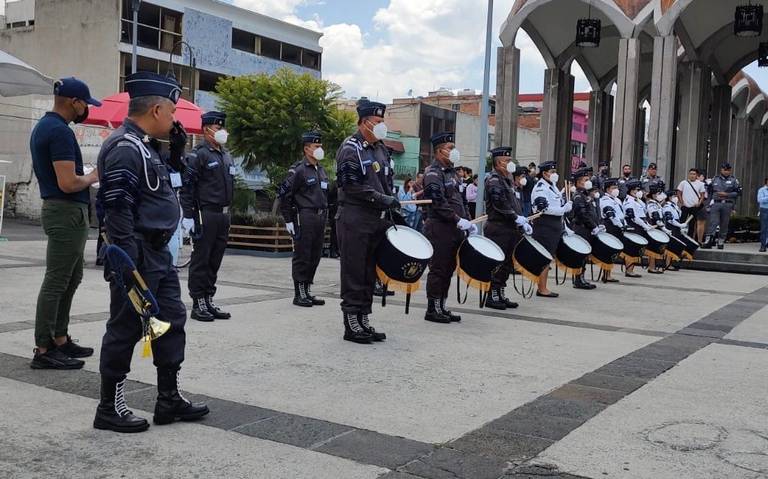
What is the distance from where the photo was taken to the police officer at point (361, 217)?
677 centimetres

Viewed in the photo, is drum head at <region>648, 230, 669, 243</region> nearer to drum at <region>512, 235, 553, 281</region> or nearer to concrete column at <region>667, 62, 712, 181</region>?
drum at <region>512, 235, 553, 281</region>

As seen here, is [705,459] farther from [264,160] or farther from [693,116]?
[693,116]

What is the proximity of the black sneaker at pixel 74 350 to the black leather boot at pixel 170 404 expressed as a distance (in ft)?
5.50

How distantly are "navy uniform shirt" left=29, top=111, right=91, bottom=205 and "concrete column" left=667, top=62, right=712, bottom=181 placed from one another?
981 inches

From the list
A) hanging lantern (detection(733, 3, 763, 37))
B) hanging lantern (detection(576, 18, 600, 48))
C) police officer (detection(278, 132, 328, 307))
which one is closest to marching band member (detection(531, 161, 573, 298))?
police officer (detection(278, 132, 328, 307))

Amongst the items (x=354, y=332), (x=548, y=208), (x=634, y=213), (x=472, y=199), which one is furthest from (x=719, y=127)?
(x=354, y=332)

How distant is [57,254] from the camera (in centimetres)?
540

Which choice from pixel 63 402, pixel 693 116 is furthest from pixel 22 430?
pixel 693 116

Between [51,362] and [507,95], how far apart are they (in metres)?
22.3

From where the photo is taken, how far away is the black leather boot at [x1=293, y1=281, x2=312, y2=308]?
8805 millimetres

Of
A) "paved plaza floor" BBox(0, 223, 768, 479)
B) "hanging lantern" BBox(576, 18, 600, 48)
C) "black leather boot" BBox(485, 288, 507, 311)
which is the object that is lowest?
"paved plaza floor" BBox(0, 223, 768, 479)

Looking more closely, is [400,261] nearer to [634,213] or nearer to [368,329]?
[368,329]

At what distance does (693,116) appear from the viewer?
28328 millimetres

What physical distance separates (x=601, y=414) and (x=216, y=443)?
2.25 m
